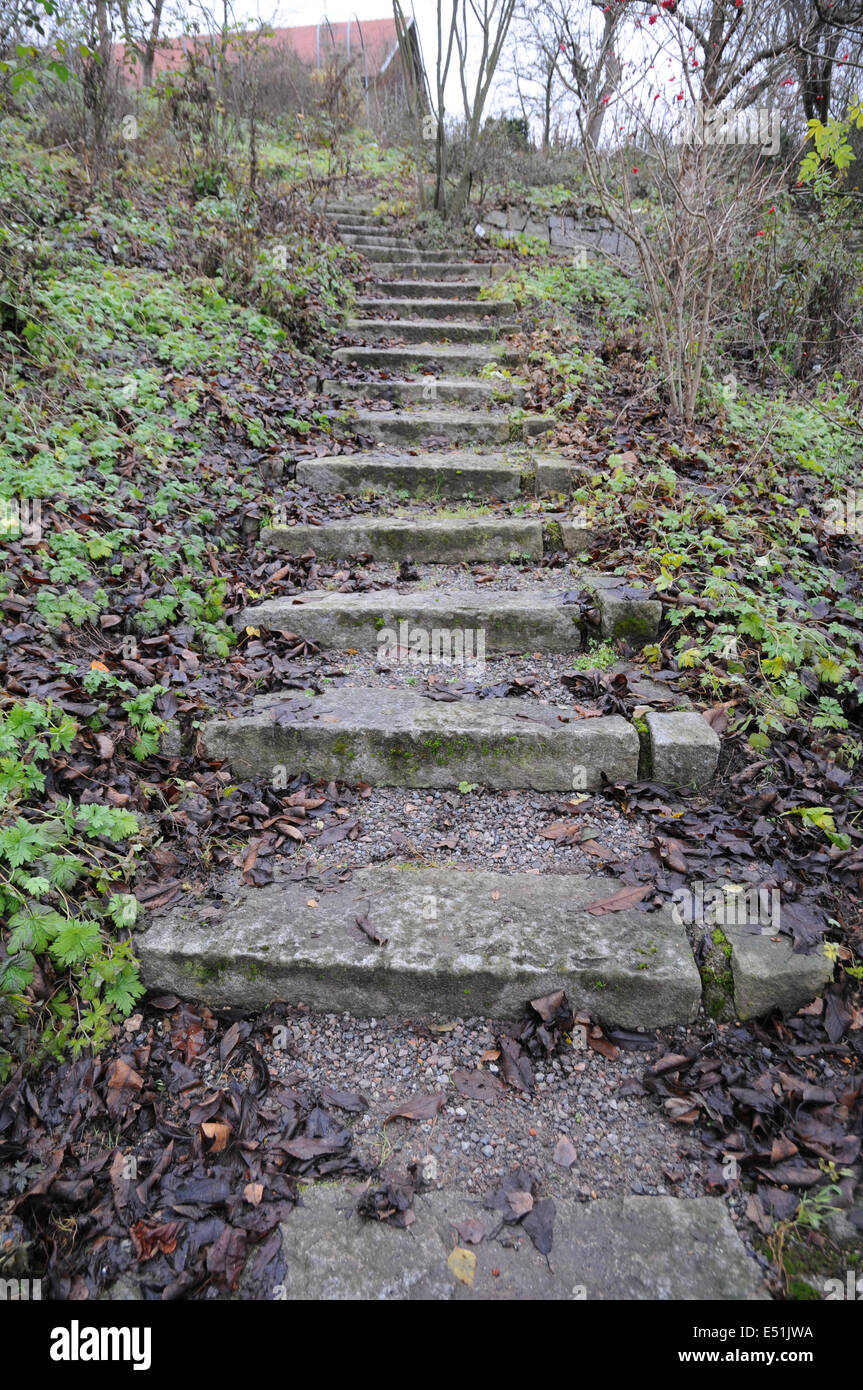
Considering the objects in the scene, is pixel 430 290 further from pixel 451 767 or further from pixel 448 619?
pixel 451 767

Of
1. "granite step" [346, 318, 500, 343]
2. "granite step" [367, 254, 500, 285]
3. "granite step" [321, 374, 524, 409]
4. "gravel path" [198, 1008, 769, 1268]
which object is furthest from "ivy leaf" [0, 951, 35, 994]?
"granite step" [367, 254, 500, 285]

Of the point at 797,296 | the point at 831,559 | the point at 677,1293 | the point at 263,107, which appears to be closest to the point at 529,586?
the point at 831,559

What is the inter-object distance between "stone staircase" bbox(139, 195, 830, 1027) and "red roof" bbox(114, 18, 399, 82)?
6847mm

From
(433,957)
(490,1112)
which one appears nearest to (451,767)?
(433,957)

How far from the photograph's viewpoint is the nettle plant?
1.93 m

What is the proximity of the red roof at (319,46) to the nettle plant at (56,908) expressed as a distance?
Answer: 876 centimetres

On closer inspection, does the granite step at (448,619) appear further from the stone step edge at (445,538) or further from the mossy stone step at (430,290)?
the mossy stone step at (430,290)

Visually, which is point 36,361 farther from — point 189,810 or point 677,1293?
point 677,1293

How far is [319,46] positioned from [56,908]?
2182 cm

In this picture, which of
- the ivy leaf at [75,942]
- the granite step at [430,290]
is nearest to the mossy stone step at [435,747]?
the ivy leaf at [75,942]

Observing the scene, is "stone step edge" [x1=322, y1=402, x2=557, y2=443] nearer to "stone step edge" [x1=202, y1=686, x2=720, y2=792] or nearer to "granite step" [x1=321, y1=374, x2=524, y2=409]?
"granite step" [x1=321, y1=374, x2=524, y2=409]

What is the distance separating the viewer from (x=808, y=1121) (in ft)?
5.74

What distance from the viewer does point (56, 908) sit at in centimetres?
A: 207
